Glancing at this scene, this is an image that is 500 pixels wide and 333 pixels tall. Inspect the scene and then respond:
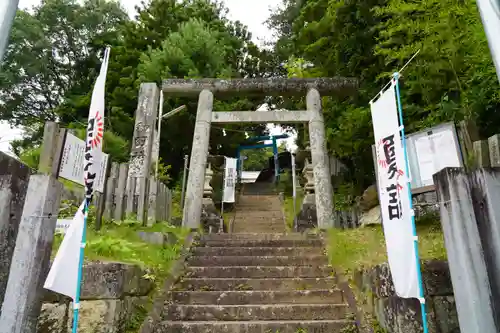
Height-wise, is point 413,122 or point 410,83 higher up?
point 410,83

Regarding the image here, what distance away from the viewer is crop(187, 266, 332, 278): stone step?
5376 millimetres

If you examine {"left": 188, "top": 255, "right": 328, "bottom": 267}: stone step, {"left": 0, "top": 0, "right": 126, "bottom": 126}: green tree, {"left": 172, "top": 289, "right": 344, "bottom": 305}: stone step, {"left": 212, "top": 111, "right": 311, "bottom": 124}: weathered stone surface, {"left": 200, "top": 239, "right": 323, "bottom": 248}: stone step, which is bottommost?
{"left": 172, "top": 289, "right": 344, "bottom": 305}: stone step

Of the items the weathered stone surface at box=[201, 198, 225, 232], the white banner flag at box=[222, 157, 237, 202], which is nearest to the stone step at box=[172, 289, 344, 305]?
the weathered stone surface at box=[201, 198, 225, 232]

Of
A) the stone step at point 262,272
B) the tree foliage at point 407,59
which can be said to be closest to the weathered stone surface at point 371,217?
the tree foliage at point 407,59

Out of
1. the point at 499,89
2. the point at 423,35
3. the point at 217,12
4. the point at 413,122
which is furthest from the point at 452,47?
the point at 217,12

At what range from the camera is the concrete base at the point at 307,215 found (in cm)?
1001

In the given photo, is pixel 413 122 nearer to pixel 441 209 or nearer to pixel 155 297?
pixel 441 209

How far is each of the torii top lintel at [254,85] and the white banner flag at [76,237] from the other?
19.0 ft

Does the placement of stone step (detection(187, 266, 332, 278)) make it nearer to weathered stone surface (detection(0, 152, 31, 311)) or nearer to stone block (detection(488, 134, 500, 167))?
stone block (detection(488, 134, 500, 167))

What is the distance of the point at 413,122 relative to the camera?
800cm

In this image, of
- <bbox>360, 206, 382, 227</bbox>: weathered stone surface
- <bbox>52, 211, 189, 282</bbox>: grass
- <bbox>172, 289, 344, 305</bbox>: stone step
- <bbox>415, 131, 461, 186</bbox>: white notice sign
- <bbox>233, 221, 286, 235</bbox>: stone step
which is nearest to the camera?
<bbox>52, 211, 189, 282</bbox>: grass

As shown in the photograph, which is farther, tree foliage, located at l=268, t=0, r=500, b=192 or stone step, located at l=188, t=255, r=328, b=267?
tree foliage, located at l=268, t=0, r=500, b=192

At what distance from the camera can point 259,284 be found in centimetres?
510

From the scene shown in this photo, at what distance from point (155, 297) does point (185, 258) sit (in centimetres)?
137
